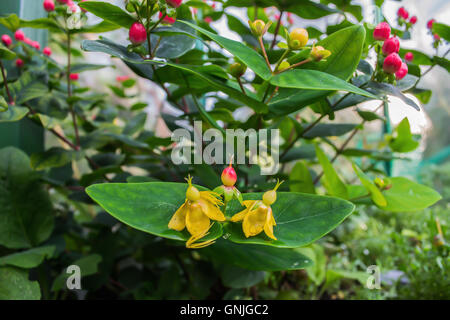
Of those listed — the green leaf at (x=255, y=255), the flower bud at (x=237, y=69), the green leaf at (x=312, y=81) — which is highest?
the flower bud at (x=237, y=69)

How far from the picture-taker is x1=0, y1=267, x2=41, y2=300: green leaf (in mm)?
582

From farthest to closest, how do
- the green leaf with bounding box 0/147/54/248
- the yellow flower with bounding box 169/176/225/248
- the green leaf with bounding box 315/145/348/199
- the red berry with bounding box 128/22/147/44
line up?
the green leaf with bounding box 0/147/54/248 → the green leaf with bounding box 315/145/348/199 → the red berry with bounding box 128/22/147/44 → the yellow flower with bounding box 169/176/225/248

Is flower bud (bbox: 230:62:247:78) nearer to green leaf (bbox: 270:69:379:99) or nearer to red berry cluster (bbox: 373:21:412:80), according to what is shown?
green leaf (bbox: 270:69:379:99)

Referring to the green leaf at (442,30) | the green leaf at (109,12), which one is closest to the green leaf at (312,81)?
the green leaf at (109,12)

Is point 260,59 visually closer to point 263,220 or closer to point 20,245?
point 263,220

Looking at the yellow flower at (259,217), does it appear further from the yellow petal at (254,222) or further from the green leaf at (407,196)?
the green leaf at (407,196)

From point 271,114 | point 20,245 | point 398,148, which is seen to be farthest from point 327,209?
point 20,245

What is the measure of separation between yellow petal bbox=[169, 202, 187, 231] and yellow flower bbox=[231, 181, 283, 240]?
6 cm

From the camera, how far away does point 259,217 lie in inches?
14.0

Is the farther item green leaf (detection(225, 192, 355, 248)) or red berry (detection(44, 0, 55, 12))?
red berry (detection(44, 0, 55, 12))

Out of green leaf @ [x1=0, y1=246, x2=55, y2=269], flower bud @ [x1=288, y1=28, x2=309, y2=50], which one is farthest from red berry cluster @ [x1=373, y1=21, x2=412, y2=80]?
green leaf @ [x1=0, y1=246, x2=55, y2=269]

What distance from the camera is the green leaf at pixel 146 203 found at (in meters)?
0.35

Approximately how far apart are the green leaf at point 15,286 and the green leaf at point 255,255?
1.19 feet
